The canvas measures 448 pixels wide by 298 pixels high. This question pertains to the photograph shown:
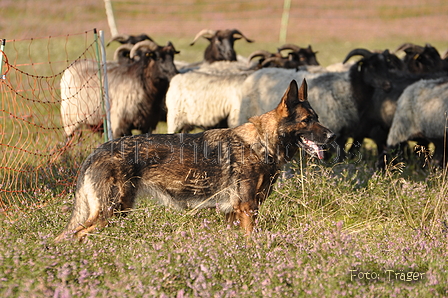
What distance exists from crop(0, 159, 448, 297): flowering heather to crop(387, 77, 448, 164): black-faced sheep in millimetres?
2656

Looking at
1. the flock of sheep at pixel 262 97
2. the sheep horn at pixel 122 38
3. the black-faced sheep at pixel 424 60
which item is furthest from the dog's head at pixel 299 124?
the sheep horn at pixel 122 38

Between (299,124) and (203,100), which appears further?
(203,100)

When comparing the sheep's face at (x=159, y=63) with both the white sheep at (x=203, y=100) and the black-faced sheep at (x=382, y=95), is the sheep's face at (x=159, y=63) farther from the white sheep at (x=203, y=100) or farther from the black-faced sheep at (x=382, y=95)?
the black-faced sheep at (x=382, y=95)

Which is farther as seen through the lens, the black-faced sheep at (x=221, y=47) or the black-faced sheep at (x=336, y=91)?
the black-faced sheep at (x=221, y=47)

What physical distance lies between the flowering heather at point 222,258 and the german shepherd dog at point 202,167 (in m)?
0.18

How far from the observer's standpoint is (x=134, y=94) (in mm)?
8797

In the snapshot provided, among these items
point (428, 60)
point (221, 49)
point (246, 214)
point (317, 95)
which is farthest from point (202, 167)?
point (221, 49)

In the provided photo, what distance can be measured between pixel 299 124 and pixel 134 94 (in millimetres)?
4652

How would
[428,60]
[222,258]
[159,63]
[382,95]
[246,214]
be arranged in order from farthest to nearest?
1. [428,60]
2. [159,63]
3. [382,95]
4. [246,214]
5. [222,258]

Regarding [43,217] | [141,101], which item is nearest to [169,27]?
[141,101]

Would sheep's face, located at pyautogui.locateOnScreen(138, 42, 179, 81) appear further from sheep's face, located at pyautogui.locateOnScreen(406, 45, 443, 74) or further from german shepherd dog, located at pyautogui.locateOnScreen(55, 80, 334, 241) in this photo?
sheep's face, located at pyautogui.locateOnScreen(406, 45, 443, 74)

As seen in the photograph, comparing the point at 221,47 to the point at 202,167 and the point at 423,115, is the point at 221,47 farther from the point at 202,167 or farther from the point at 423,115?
the point at 202,167

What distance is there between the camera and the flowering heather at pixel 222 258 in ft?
11.4

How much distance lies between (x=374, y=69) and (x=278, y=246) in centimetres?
496
